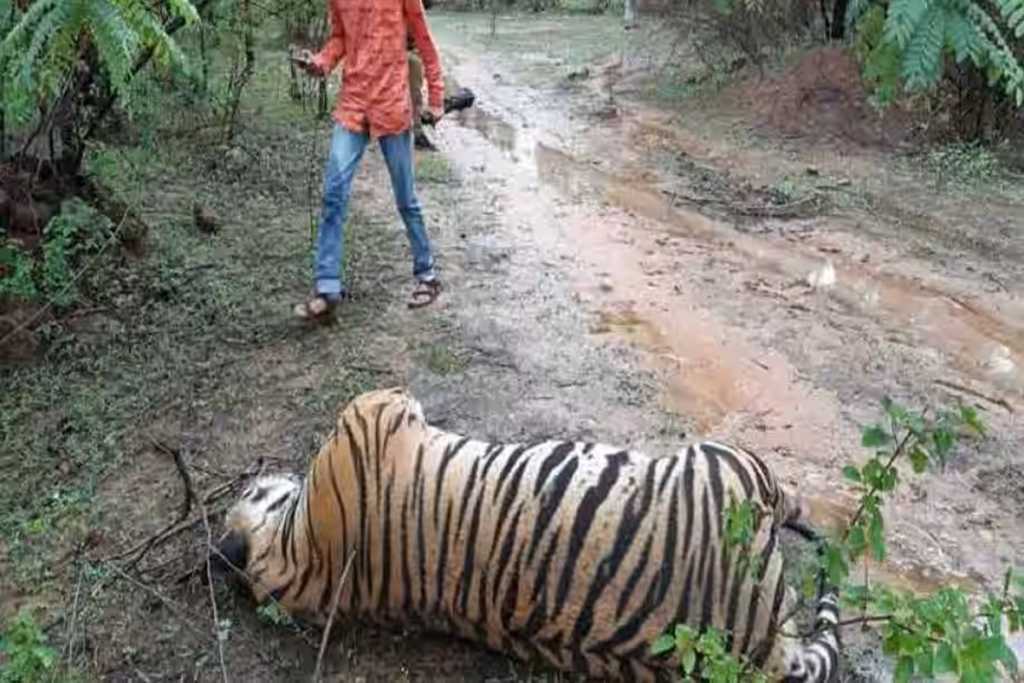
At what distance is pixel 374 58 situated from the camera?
525cm

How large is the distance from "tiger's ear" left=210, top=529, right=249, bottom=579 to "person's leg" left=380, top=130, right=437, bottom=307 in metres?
2.67

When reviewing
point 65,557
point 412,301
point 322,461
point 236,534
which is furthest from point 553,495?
point 412,301

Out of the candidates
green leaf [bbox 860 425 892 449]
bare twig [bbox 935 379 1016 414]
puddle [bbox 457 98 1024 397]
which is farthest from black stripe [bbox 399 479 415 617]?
bare twig [bbox 935 379 1016 414]

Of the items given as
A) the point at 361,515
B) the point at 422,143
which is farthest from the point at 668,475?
the point at 422,143

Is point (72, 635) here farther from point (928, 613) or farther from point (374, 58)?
point (374, 58)

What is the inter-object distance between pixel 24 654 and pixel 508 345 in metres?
2.87

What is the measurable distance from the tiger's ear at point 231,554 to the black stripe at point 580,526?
1065 mm

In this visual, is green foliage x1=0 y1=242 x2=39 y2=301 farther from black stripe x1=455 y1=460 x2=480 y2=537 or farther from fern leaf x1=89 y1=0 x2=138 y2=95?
black stripe x1=455 y1=460 x2=480 y2=537

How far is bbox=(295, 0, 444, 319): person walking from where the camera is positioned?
17.2ft

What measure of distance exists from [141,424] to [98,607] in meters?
1.21

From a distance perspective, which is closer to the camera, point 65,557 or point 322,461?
point 322,461

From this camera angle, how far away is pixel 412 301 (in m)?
5.66

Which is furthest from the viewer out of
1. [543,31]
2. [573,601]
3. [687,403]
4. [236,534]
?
[543,31]

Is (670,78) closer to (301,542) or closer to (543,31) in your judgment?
(543,31)
